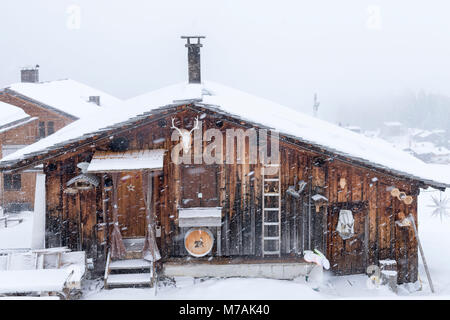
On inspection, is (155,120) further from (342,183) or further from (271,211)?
(342,183)

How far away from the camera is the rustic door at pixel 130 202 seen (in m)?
11.5

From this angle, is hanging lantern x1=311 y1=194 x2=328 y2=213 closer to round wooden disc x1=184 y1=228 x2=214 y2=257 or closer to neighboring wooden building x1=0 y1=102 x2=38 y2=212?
round wooden disc x1=184 y1=228 x2=214 y2=257

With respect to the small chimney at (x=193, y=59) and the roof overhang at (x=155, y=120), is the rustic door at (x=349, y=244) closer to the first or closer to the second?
the roof overhang at (x=155, y=120)

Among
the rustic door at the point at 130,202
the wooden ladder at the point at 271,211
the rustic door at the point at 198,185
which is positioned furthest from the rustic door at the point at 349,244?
the rustic door at the point at 130,202

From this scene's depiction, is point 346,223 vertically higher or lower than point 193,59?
lower

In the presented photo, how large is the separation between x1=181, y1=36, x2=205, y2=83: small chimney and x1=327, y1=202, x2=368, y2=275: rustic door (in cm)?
719

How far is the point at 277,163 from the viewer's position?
37.6 ft

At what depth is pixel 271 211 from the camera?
38.0 feet

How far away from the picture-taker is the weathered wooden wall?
11.2m

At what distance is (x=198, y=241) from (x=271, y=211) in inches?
90.1

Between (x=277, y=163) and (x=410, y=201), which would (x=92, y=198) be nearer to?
(x=277, y=163)

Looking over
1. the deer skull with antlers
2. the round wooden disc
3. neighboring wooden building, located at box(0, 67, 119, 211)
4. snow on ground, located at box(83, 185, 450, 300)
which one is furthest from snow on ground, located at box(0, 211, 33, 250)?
the deer skull with antlers

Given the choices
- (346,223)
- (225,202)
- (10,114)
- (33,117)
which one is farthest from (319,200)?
(10,114)

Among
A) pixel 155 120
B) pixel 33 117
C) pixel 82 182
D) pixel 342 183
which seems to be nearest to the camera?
pixel 82 182
